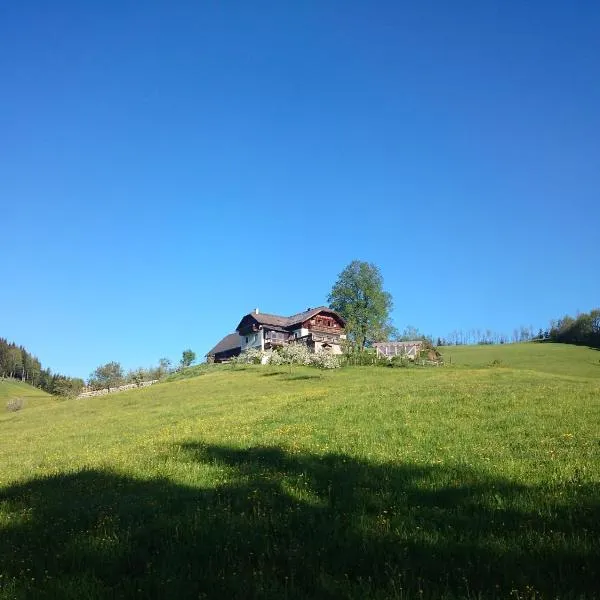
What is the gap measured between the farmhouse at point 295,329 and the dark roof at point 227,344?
5712 millimetres

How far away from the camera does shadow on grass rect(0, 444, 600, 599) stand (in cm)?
547

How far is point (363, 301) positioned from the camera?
110875 mm

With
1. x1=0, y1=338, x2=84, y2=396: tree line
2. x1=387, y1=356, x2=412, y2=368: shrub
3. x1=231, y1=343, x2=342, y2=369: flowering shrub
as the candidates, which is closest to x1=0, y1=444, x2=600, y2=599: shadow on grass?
x1=231, y1=343, x2=342, y2=369: flowering shrub

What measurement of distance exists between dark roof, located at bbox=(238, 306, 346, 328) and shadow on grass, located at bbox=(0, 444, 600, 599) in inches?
3823

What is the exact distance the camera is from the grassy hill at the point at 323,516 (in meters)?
5.59

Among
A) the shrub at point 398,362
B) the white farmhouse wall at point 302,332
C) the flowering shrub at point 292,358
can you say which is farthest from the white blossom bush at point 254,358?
the white farmhouse wall at point 302,332

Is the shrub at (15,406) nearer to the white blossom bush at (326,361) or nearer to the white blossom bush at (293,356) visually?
the white blossom bush at (293,356)

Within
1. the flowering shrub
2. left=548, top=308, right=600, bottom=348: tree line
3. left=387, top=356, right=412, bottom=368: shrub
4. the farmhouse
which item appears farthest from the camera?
left=548, top=308, right=600, bottom=348: tree line

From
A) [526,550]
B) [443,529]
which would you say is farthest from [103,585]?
[526,550]

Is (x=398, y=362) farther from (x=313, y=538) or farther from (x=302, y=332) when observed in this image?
(x=313, y=538)

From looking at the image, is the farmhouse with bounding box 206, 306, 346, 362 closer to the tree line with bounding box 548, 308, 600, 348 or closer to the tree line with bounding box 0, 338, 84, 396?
the tree line with bounding box 548, 308, 600, 348

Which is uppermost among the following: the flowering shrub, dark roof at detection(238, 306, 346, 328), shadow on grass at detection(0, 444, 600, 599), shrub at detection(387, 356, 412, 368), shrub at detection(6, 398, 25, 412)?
dark roof at detection(238, 306, 346, 328)

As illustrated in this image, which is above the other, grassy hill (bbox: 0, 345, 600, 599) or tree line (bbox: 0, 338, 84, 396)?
tree line (bbox: 0, 338, 84, 396)

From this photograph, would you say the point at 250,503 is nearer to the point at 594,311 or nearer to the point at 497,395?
the point at 497,395
